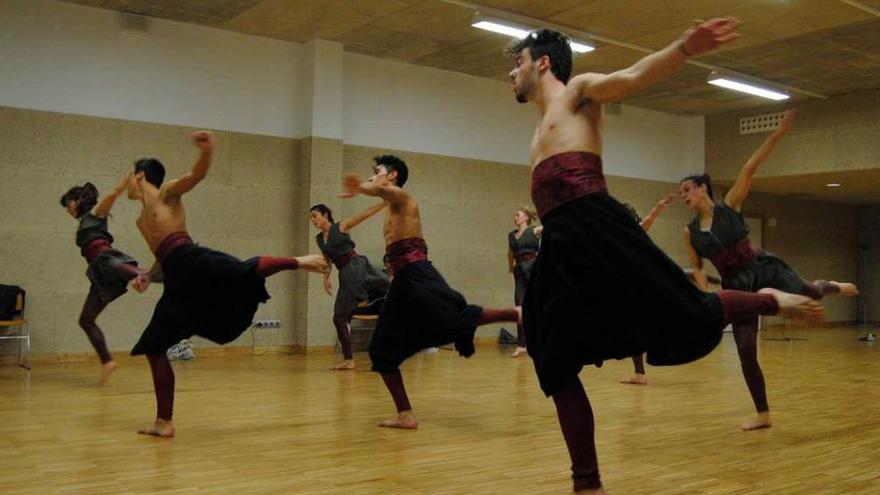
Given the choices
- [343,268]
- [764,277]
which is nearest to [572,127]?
[764,277]

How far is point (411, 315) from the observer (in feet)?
14.4

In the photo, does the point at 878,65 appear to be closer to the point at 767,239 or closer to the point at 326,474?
the point at 767,239

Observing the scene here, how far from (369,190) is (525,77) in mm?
1162

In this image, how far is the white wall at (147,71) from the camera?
818cm

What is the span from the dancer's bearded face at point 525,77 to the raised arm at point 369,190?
1.04 m

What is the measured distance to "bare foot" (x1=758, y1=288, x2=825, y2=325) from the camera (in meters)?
2.51

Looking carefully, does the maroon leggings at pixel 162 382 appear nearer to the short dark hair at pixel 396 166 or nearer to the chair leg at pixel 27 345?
the short dark hair at pixel 396 166

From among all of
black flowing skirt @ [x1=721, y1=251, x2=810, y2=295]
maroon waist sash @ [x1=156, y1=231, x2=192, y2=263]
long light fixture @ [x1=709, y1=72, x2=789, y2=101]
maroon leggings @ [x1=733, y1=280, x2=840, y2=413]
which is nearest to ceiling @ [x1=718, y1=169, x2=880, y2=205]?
long light fixture @ [x1=709, y1=72, x2=789, y2=101]

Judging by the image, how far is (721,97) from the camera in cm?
1252

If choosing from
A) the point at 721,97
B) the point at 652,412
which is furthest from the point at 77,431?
the point at 721,97

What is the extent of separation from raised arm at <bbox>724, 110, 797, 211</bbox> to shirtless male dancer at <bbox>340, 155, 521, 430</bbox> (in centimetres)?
145

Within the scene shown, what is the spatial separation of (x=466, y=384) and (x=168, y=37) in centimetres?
528

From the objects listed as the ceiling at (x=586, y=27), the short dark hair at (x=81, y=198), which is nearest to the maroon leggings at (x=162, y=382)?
the short dark hair at (x=81, y=198)

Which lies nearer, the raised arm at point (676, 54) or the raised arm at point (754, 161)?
the raised arm at point (676, 54)
